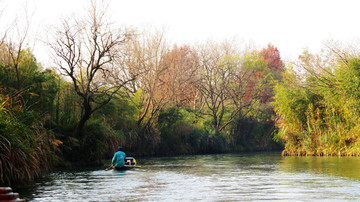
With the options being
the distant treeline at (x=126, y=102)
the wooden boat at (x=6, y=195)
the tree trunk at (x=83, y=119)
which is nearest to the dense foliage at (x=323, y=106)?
the distant treeline at (x=126, y=102)

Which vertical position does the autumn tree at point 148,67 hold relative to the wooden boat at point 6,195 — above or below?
above

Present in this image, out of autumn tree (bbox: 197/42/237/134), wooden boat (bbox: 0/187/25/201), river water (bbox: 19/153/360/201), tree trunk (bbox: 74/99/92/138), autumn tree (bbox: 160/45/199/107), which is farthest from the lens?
autumn tree (bbox: 197/42/237/134)

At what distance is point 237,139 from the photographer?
5047 cm

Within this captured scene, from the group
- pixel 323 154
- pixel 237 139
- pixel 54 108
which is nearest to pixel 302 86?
pixel 323 154

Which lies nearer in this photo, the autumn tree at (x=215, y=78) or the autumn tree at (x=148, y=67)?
the autumn tree at (x=148, y=67)

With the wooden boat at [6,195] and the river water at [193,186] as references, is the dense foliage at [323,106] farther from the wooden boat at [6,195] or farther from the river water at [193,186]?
the wooden boat at [6,195]

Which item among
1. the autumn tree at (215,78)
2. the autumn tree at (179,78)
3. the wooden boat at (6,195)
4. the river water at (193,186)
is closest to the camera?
the wooden boat at (6,195)

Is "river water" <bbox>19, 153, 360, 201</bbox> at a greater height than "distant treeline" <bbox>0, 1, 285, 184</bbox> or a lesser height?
lesser

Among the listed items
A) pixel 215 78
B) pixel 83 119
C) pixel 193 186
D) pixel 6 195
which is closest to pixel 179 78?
pixel 215 78

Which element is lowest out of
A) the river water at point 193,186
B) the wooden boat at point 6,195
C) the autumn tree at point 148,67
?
the river water at point 193,186

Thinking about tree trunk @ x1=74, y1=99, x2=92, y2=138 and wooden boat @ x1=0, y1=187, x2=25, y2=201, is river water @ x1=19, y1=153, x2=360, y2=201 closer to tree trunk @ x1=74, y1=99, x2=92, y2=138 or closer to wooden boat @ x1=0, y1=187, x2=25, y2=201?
tree trunk @ x1=74, y1=99, x2=92, y2=138

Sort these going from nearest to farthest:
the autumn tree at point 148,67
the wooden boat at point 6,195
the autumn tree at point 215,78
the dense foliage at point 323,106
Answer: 1. the wooden boat at point 6,195
2. the dense foliage at point 323,106
3. the autumn tree at point 148,67
4. the autumn tree at point 215,78

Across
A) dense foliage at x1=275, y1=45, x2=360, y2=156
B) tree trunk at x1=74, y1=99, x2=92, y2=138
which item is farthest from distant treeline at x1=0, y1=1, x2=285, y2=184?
dense foliage at x1=275, y1=45, x2=360, y2=156

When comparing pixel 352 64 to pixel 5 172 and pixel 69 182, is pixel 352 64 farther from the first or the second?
pixel 5 172
